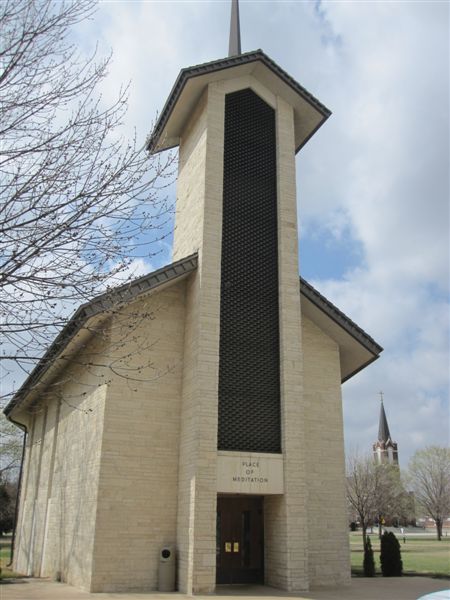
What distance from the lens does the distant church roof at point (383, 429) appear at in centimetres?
10219

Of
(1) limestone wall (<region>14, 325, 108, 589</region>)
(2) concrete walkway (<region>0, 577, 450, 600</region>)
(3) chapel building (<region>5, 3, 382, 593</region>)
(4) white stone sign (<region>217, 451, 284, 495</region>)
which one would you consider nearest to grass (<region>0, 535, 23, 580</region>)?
(1) limestone wall (<region>14, 325, 108, 589</region>)

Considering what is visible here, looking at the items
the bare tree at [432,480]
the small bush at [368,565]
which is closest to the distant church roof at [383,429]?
the bare tree at [432,480]

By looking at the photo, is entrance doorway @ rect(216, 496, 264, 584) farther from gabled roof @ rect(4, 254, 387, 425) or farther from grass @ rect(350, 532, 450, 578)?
grass @ rect(350, 532, 450, 578)

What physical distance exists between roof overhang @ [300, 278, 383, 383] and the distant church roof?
88944 millimetres

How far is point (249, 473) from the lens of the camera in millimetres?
13820

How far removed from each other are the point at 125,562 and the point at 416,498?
174 feet

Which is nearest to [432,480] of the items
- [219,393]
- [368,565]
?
[368,565]

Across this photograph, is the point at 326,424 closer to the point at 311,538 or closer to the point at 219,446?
the point at 311,538

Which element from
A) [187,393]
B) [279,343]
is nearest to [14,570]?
[187,393]

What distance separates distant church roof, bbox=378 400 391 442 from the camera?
102188 millimetres

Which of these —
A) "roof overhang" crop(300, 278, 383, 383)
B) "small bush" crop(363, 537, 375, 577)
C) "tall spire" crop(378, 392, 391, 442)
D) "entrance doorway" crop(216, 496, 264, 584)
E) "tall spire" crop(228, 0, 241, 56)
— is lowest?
"small bush" crop(363, 537, 375, 577)

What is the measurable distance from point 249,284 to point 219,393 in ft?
10.6

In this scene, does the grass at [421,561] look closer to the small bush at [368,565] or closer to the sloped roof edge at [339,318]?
the small bush at [368,565]

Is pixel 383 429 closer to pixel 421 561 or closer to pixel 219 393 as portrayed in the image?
pixel 421 561
